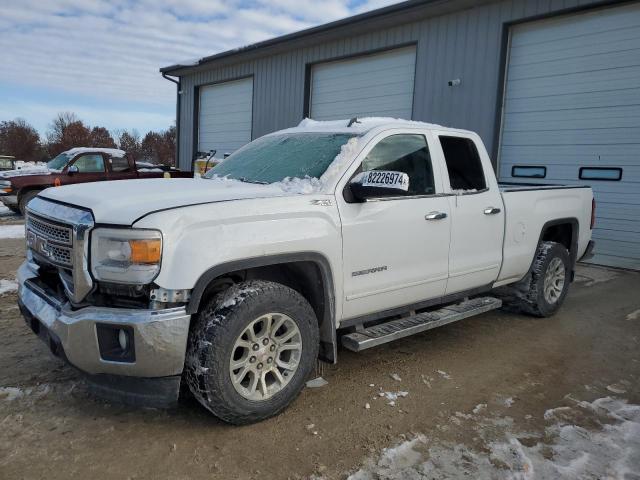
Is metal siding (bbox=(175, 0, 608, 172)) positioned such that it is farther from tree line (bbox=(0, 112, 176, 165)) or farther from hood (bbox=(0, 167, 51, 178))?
tree line (bbox=(0, 112, 176, 165))

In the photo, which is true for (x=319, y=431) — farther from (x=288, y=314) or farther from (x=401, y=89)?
(x=401, y=89)

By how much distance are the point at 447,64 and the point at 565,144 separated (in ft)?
9.81

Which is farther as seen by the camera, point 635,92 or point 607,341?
point 635,92

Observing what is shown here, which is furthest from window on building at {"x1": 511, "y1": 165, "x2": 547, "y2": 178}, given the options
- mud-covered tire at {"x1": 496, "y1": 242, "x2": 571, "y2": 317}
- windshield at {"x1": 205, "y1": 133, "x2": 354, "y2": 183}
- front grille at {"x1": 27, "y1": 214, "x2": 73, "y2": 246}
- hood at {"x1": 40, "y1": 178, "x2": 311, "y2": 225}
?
front grille at {"x1": 27, "y1": 214, "x2": 73, "y2": 246}

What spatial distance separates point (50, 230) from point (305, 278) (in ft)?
5.20

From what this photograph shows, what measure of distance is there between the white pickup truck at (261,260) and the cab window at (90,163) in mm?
10041

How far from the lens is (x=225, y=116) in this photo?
17.2 m

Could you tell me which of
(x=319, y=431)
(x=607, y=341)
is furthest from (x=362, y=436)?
(x=607, y=341)

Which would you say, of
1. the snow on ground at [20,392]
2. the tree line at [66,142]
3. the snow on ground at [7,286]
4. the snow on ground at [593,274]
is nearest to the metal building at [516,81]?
the snow on ground at [593,274]

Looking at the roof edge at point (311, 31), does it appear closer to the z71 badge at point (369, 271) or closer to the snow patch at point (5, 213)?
the snow patch at point (5, 213)

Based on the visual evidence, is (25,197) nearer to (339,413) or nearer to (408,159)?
(408,159)

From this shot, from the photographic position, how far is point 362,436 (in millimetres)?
3047

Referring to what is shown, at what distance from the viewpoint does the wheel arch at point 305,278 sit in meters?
3.15

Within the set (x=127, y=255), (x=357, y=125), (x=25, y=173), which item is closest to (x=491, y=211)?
(x=357, y=125)
